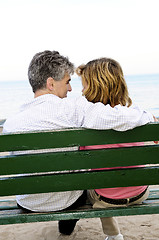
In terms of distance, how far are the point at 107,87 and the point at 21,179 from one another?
89 centimetres

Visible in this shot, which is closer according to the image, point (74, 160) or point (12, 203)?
point (74, 160)

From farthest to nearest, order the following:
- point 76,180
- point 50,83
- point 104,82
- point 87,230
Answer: point 87,230, point 50,83, point 104,82, point 76,180

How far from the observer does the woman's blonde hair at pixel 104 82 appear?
271 centimetres

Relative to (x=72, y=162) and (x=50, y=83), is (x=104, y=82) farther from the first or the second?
(x=72, y=162)

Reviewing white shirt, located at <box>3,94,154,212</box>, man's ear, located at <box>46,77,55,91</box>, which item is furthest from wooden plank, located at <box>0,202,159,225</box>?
man's ear, located at <box>46,77,55,91</box>

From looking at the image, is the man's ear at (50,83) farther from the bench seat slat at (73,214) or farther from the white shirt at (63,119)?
the bench seat slat at (73,214)

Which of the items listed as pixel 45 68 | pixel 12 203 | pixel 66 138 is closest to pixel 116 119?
pixel 66 138

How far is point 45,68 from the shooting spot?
286 cm

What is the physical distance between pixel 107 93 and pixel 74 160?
2.07 feet

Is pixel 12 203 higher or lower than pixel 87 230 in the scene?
higher

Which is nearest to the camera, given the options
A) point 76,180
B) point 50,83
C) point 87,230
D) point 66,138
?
point 66,138

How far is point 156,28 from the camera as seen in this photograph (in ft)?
160

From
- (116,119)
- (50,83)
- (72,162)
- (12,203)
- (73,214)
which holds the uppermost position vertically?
(50,83)

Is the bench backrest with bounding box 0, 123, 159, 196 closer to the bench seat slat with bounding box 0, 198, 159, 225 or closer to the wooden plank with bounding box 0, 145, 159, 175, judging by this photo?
the wooden plank with bounding box 0, 145, 159, 175
